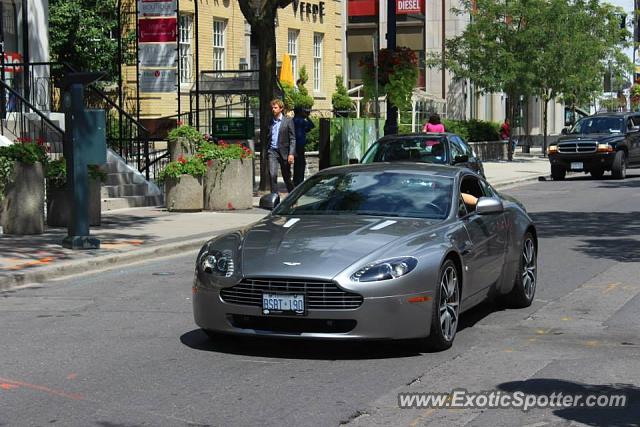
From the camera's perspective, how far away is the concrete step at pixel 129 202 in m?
21.5

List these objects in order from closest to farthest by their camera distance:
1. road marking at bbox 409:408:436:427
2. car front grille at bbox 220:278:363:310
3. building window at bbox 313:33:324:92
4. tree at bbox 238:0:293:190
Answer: road marking at bbox 409:408:436:427 < car front grille at bbox 220:278:363:310 < tree at bbox 238:0:293:190 < building window at bbox 313:33:324:92

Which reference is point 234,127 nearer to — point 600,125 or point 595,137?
point 595,137

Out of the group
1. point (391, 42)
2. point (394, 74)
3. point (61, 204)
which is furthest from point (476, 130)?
point (61, 204)

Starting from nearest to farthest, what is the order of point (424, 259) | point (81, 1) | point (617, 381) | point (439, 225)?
point (617, 381) → point (424, 259) → point (439, 225) → point (81, 1)

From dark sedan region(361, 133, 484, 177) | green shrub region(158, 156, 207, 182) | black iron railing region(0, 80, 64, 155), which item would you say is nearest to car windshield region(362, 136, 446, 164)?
dark sedan region(361, 133, 484, 177)

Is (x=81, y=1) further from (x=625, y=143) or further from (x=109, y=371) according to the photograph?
(x=109, y=371)

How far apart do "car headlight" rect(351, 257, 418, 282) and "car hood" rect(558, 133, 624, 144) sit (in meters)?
26.2

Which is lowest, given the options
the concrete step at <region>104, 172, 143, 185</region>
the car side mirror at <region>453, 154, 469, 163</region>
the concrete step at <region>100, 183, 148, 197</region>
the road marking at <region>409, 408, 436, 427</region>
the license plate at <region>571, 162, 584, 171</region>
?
the license plate at <region>571, 162, 584, 171</region>

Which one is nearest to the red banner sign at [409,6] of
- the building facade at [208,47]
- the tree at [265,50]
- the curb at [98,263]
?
the building facade at [208,47]

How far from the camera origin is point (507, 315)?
1060 centimetres

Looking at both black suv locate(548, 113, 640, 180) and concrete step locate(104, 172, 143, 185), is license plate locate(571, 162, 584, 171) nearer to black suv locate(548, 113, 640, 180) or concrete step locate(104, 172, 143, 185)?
black suv locate(548, 113, 640, 180)

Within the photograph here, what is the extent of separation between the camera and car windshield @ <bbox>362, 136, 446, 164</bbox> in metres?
19.8

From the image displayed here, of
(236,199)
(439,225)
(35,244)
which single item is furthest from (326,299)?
(236,199)

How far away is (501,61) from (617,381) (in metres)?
38.9
